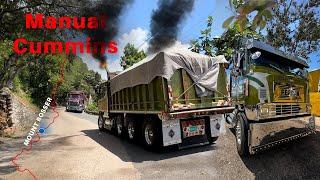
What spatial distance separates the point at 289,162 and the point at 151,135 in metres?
5.20

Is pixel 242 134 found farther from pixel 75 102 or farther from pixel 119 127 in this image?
pixel 75 102

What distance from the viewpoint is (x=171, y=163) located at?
Result: 406 inches

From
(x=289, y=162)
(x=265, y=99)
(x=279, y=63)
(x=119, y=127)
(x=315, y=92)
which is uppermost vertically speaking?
(x=279, y=63)

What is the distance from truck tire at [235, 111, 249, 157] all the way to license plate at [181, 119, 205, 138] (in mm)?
3350

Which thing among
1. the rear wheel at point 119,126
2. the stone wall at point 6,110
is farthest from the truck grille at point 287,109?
the stone wall at point 6,110

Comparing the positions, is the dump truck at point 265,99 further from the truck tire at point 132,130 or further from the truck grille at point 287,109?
the truck tire at point 132,130

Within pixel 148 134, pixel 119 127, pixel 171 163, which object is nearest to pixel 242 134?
pixel 171 163

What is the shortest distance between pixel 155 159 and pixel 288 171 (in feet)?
15.1

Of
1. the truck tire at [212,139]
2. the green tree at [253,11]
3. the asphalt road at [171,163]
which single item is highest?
the green tree at [253,11]

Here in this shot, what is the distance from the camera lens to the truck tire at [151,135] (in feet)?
38.7

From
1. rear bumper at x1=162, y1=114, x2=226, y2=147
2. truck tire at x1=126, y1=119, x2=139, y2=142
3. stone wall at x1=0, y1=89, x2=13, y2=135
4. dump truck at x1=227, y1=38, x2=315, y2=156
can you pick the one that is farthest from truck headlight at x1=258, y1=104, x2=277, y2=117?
stone wall at x1=0, y1=89, x2=13, y2=135

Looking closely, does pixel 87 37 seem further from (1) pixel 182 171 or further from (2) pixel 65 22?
(1) pixel 182 171

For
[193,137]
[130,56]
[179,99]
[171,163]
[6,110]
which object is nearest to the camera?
[171,163]

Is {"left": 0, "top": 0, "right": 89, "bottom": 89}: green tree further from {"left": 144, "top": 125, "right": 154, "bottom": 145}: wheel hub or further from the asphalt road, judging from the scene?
{"left": 144, "top": 125, "right": 154, "bottom": 145}: wheel hub
